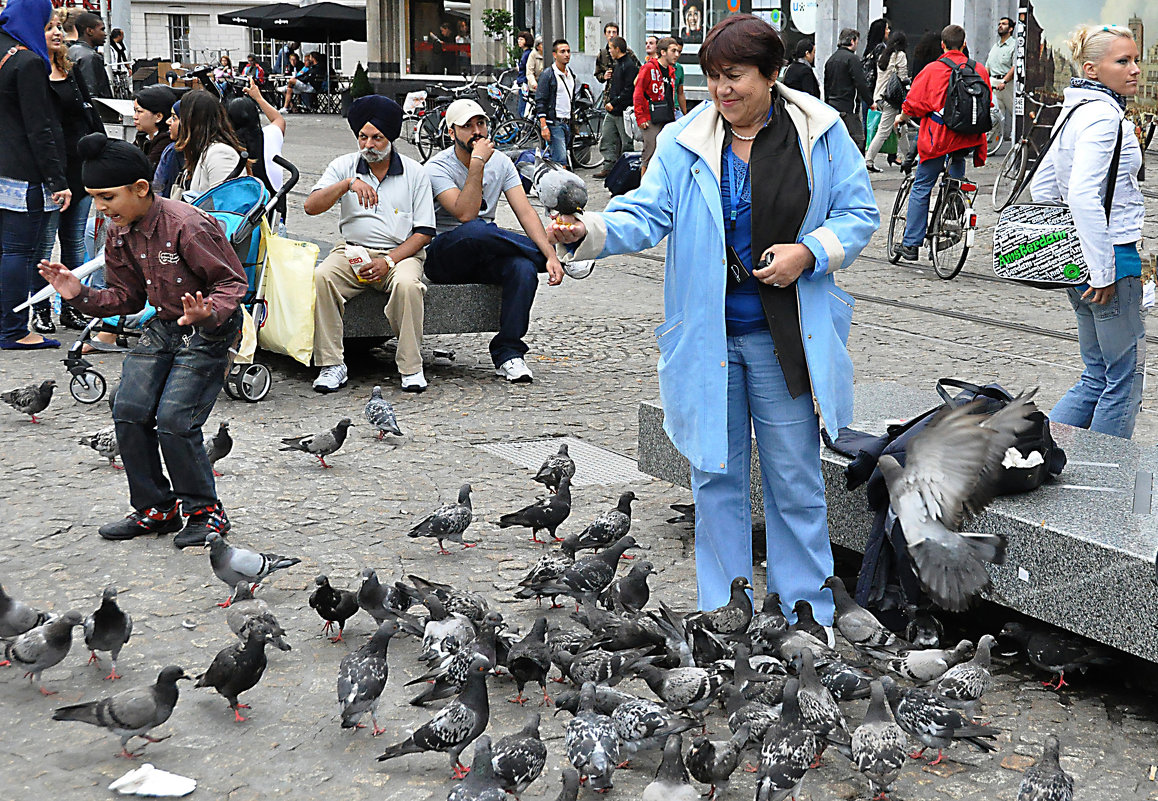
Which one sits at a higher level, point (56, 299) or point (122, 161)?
point (122, 161)

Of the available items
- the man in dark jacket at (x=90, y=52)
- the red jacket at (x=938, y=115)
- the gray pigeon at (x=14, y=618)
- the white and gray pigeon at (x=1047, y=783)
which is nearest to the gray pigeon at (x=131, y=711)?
the gray pigeon at (x=14, y=618)

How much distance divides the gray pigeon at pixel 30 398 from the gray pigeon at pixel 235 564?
2921mm

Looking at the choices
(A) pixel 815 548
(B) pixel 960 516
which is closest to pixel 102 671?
(A) pixel 815 548

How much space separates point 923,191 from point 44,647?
1007 cm

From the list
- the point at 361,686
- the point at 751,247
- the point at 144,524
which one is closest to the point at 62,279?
the point at 144,524

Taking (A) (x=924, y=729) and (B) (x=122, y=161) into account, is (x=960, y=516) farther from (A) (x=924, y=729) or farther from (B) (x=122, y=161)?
(B) (x=122, y=161)

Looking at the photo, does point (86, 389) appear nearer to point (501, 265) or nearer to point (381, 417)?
point (381, 417)

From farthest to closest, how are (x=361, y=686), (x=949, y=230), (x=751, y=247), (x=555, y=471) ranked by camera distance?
(x=949, y=230), (x=555, y=471), (x=751, y=247), (x=361, y=686)

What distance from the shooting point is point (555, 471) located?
6359 millimetres

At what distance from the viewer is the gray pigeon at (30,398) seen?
7.66 meters

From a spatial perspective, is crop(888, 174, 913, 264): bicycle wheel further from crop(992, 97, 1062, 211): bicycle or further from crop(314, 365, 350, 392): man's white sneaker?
crop(314, 365, 350, 392): man's white sneaker

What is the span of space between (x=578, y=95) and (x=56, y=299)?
41.4 feet

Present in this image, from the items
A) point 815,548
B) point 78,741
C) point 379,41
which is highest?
point 379,41

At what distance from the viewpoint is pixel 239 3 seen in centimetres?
6303
